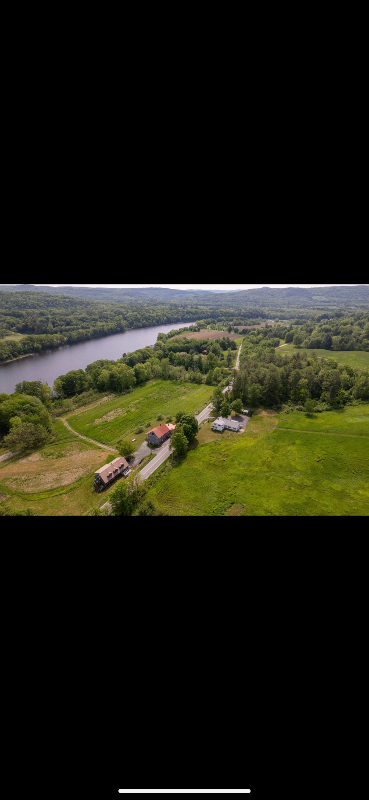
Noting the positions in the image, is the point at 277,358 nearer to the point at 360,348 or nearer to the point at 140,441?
the point at 360,348

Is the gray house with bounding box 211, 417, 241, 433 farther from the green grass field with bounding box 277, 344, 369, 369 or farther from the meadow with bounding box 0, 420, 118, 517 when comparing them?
the green grass field with bounding box 277, 344, 369, 369

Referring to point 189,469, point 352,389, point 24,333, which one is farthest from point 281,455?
point 24,333

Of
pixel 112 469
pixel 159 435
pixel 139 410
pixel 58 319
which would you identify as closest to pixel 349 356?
pixel 139 410

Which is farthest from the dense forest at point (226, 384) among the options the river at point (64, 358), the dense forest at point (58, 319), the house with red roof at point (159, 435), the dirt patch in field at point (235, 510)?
the dense forest at point (58, 319)

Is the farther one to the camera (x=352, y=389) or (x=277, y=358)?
(x=277, y=358)

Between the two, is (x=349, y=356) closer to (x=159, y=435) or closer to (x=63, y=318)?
(x=159, y=435)

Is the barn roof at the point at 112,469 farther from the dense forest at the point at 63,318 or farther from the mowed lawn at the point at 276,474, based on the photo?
the dense forest at the point at 63,318
